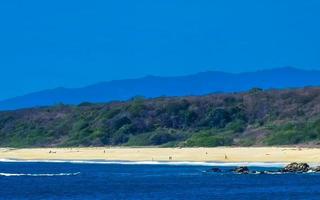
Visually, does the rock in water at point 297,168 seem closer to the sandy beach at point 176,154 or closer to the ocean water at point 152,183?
the ocean water at point 152,183

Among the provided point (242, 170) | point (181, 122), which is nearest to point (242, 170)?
point (242, 170)

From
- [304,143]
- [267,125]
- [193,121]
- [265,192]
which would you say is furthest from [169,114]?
[265,192]

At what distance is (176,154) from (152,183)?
21396 millimetres

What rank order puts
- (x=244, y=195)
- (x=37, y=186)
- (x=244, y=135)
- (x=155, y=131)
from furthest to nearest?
1. (x=155, y=131)
2. (x=244, y=135)
3. (x=37, y=186)
4. (x=244, y=195)

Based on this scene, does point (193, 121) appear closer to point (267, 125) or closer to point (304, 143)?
point (267, 125)

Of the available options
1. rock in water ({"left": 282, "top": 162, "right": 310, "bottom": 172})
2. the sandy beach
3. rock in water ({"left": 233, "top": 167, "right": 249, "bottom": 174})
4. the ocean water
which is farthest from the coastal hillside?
rock in water ({"left": 282, "top": 162, "right": 310, "bottom": 172})

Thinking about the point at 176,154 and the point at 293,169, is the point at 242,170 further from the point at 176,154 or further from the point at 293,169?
the point at 176,154

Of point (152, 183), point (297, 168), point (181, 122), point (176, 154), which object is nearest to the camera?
point (152, 183)

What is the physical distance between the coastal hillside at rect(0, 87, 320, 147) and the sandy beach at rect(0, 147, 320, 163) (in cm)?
457

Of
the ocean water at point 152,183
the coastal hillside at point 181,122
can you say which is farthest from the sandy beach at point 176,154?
the coastal hillside at point 181,122

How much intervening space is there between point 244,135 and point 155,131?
11007mm

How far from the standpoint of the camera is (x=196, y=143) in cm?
10325

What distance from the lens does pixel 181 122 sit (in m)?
119

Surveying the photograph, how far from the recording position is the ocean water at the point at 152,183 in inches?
2589
